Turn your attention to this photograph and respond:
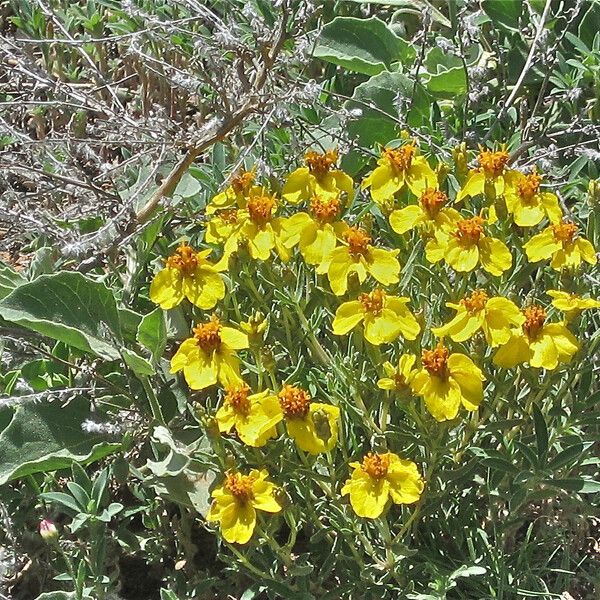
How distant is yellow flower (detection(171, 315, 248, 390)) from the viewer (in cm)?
188

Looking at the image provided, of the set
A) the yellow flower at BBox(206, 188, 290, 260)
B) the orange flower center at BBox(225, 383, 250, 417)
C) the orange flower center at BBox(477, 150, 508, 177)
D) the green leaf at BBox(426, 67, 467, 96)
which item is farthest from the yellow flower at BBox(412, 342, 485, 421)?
the green leaf at BBox(426, 67, 467, 96)

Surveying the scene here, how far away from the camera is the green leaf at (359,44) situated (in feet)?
9.78

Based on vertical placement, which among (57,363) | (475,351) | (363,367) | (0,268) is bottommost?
(57,363)

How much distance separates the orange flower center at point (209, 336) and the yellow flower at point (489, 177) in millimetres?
619

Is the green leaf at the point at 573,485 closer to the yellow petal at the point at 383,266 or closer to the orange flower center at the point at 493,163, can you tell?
the yellow petal at the point at 383,266

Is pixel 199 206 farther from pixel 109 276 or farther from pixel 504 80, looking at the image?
pixel 504 80

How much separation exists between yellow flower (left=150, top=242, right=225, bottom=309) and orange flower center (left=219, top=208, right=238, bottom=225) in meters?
0.11

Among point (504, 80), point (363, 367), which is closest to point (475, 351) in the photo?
point (363, 367)

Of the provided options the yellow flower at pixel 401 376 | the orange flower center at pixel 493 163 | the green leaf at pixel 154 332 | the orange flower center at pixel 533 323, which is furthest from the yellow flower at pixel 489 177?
the green leaf at pixel 154 332

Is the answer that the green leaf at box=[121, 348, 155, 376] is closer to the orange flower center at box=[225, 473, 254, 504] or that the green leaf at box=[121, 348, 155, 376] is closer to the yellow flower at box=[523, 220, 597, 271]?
the orange flower center at box=[225, 473, 254, 504]

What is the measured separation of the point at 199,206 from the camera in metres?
2.71

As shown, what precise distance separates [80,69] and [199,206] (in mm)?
1444

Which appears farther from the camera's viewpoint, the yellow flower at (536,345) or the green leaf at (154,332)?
the green leaf at (154,332)

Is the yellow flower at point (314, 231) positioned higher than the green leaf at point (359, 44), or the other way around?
the green leaf at point (359, 44)
